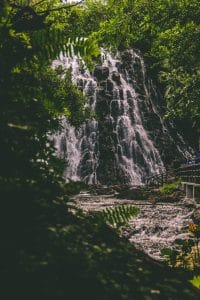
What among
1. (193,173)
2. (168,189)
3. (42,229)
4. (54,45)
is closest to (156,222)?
(193,173)

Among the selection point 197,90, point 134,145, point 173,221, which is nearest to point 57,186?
point 173,221

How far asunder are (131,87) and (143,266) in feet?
95.6

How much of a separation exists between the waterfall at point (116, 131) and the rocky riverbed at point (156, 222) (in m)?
7.96

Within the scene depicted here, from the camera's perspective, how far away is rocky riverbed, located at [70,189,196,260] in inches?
385

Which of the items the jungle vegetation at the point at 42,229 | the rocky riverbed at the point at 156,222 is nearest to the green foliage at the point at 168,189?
the rocky riverbed at the point at 156,222

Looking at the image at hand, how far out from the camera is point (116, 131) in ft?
92.2

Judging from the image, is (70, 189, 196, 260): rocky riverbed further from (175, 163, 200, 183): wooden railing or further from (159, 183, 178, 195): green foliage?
(159, 183, 178, 195): green foliage

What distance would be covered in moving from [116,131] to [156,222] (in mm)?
16277

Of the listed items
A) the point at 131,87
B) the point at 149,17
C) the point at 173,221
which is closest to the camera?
the point at 173,221

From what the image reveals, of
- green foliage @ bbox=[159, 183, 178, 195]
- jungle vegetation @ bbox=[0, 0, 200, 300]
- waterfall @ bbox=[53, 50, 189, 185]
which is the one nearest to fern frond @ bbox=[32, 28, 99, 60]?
jungle vegetation @ bbox=[0, 0, 200, 300]

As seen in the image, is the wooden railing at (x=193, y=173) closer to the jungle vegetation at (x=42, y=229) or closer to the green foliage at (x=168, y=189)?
the green foliage at (x=168, y=189)

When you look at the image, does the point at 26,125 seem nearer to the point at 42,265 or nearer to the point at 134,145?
the point at 42,265

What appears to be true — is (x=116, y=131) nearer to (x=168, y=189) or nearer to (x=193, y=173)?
(x=168, y=189)

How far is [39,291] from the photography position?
3.89 ft
